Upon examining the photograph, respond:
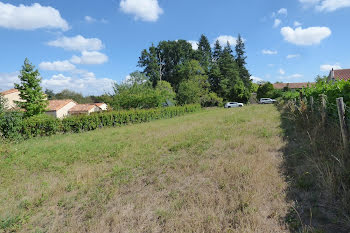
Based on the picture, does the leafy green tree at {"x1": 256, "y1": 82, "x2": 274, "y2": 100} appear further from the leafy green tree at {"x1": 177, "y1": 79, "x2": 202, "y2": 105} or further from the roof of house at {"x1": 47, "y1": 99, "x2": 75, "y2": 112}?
the roof of house at {"x1": 47, "y1": 99, "x2": 75, "y2": 112}

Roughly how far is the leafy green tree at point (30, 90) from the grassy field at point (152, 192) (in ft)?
59.4

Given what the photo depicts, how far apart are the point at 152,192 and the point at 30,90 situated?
23667 mm

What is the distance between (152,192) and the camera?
12.1ft

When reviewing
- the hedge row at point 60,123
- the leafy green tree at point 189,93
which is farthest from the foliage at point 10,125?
the leafy green tree at point 189,93

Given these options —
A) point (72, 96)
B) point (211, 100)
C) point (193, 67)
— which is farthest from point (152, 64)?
point (72, 96)

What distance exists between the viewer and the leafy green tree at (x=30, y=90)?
20391mm

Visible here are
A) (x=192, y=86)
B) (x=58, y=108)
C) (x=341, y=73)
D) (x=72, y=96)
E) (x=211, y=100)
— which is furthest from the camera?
(x=72, y=96)

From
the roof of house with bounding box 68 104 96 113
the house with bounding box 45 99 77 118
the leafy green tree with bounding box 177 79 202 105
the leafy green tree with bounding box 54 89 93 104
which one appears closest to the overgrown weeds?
the leafy green tree with bounding box 177 79 202 105

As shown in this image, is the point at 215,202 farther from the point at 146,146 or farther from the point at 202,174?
the point at 146,146

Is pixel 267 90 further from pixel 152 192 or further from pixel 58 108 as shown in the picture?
pixel 152 192

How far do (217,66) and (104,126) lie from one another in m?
37.2

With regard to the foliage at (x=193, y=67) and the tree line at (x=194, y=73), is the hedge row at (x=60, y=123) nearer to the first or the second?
the tree line at (x=194, y=73)

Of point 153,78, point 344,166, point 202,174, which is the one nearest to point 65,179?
point 202,174

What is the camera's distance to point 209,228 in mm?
2512
